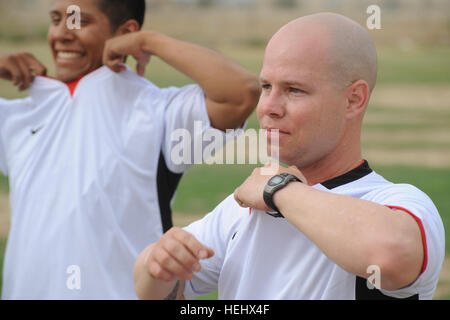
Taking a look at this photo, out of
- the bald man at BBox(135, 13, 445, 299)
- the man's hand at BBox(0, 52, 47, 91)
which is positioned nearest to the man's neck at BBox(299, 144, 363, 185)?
the bald man at BBox(135, 13, 445, 299)

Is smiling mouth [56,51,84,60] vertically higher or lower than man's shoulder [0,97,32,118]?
higher

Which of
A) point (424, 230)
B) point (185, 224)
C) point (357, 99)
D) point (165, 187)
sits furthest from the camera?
point (185, 224)

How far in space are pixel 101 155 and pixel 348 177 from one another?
173 centimetres

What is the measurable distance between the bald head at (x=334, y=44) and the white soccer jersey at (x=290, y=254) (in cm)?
32

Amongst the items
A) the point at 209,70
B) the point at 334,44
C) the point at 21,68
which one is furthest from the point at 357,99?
the point at 21,68

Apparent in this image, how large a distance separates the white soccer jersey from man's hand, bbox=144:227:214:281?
0.82 ft

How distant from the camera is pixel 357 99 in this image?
222 cm

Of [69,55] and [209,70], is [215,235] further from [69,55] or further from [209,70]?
[69,55]

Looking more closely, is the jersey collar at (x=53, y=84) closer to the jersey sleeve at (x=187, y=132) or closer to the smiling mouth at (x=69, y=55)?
the smiling mouth at (x=69, y=55)

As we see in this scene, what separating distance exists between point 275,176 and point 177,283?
53 centimetres

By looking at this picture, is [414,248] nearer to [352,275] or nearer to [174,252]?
[352,275]

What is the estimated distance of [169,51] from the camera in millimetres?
3660

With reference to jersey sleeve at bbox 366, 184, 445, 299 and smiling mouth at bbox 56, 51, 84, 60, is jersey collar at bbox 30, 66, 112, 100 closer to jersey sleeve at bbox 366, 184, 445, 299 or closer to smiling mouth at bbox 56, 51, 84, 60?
smiling mouth at bbox 56, 51, 84, 60

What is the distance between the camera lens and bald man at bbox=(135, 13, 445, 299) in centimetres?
188
